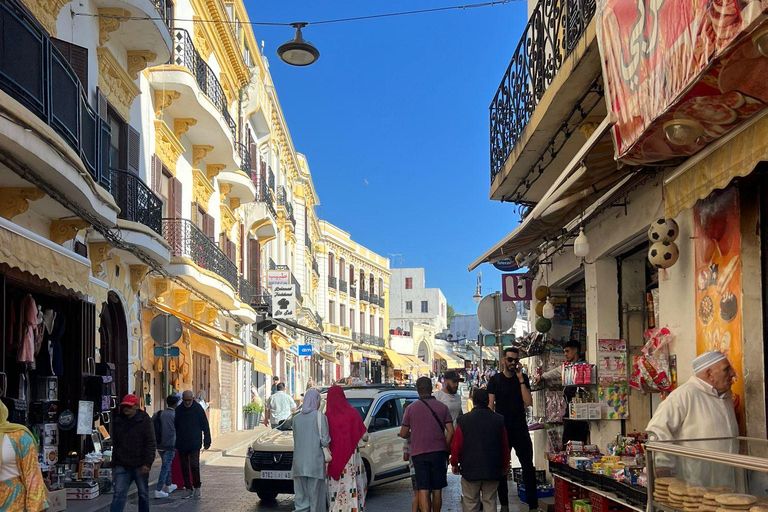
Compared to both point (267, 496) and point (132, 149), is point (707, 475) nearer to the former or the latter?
point (267, 496)

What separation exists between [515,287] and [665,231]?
7.37 metres

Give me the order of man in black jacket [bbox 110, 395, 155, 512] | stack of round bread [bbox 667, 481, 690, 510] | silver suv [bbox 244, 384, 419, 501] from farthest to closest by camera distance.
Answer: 1. silver suv [bbox 244, 384, 419, 501]
2. man in black jacket [bbox 110, 395, 155, 512]
3. stack of round bread [bbox 667, 481, 690, 510]

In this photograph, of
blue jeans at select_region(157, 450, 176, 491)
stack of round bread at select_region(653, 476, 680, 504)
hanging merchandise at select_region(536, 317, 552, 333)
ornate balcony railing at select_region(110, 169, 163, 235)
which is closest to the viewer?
stack of round bread at select_region(653, 476, 680, 504)

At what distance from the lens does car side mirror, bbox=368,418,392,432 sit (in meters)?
13.6

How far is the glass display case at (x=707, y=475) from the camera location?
16.3 ft

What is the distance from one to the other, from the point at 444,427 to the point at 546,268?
5.31 m

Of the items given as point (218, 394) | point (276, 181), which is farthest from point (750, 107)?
point (276, 181)

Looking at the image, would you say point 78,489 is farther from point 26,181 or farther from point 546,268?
point 546,268

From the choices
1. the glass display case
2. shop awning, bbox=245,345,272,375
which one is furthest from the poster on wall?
shop awning, bbox=245,345,272,375

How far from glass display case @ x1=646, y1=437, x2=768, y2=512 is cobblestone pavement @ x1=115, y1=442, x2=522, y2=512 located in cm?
608

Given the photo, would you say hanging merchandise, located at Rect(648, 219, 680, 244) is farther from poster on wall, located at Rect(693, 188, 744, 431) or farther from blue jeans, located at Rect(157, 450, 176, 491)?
blue jeans, located at Rect(157, 450, 176, 491)

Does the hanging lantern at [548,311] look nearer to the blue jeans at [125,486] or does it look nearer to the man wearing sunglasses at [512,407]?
the man wearing sunglasses at [512,407]

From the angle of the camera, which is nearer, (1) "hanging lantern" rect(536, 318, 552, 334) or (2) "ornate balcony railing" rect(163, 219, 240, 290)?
(1) "hanging lantern" rect(536, 318, 552, 334)

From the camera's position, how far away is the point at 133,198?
54.7 ft
